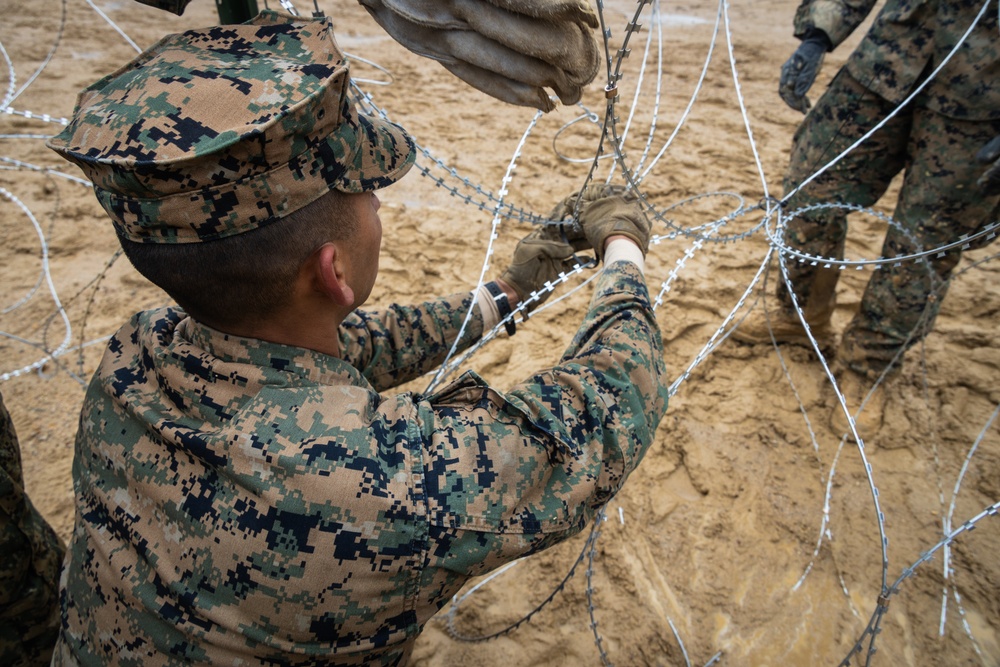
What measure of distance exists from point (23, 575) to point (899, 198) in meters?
3.35

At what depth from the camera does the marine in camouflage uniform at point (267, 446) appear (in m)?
0.99

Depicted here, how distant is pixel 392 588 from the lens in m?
1.05

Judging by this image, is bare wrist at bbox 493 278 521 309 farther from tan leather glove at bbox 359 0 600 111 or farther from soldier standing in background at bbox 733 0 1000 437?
soldier standing in background at bbox 733 0 1000 437

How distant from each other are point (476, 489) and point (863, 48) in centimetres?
258

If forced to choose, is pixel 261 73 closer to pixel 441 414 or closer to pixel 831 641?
pixel 441 414

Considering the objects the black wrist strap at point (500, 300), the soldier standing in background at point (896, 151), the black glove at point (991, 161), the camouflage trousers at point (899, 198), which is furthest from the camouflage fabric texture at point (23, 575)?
the black glove at point (991, 161)

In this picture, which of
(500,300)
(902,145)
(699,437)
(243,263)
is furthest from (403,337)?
(902,145)

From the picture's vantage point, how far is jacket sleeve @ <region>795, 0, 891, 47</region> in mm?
2594

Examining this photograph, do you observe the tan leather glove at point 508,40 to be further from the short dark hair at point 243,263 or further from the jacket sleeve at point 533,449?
the jacket sleeve at point 533,449

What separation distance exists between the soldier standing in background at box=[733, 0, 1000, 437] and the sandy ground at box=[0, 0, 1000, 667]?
0.28 meters

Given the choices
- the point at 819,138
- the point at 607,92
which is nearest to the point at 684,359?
the point at 819,138

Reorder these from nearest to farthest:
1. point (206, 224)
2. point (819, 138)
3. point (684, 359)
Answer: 1. point (206, 224)
2. point (819, 138)
3. point (684, 359)

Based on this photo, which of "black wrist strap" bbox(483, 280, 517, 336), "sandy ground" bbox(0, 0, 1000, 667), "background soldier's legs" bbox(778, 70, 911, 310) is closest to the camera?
Answer: "black wrist strap" bbox(483, 280, 517, 336)

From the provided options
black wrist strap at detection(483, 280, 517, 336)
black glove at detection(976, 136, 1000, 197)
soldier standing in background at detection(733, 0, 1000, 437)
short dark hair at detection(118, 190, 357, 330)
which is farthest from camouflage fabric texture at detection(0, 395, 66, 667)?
black glove at detection(976, 136, 1000, 197)
